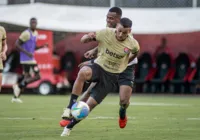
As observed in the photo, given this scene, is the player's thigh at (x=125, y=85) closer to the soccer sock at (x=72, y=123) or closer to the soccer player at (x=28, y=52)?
the soccer sock at (x=72, y=123)

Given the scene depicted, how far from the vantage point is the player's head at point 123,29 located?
38.6 feet

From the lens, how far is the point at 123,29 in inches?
467

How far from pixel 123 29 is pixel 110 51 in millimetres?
429

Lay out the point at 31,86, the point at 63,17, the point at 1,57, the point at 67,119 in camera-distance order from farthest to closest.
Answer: the point at 63,17 < the point at 31,86 < the point at 1,57 < the point at 67,119

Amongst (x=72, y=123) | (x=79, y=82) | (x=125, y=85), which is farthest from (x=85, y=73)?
(x=125, y=85)

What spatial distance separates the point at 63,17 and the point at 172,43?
4657 mm

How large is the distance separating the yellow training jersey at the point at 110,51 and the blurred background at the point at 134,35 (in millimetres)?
15972

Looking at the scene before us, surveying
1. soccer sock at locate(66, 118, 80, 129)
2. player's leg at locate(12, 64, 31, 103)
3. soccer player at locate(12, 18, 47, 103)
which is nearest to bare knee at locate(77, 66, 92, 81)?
soccer sock at locate(66, 118, 80, 129)

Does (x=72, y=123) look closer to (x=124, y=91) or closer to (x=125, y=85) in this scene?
(x=124, y=91)

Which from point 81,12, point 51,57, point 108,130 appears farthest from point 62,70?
point 108,130

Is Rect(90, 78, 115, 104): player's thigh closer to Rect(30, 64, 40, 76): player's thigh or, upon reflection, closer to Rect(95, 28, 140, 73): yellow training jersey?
Rect(95, 28, 140, 73): yellow training jersey

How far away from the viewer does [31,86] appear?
28.0m

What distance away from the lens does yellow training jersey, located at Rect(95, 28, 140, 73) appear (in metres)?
12.0

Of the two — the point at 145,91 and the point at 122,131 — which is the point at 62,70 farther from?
the point at 122,131
